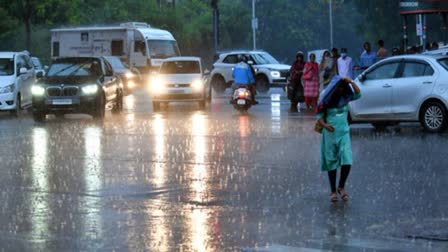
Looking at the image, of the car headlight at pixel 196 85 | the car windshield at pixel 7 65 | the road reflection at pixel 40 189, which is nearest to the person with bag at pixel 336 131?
the road reflection at pixel 40 189

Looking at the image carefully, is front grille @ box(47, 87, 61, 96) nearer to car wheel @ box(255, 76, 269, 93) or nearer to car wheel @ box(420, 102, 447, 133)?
car wheel @ box(420, 102, 447, 133)

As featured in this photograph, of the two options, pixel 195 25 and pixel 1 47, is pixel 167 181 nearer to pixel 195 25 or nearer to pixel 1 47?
pixel 1 47

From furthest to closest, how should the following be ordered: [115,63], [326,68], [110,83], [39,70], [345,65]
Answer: [115,63] → [39,70] → [326,68] → [110,83] → [345,65]

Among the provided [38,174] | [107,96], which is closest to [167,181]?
[38,174]

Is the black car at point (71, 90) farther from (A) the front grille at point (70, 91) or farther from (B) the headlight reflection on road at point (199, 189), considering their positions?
(B) the headlight reflection on road at point (199, 189)

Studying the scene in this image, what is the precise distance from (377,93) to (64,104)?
365 inches

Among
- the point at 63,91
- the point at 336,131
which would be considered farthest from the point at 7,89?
the point at 336,131

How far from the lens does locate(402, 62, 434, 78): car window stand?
74.4ft

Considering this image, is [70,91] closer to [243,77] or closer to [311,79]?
[243,77]

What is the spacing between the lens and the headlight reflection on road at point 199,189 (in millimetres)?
10399

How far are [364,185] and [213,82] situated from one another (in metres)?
33.5

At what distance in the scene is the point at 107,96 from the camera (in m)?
30.7

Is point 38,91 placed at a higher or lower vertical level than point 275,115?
higher

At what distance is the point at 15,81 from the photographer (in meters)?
31.6
